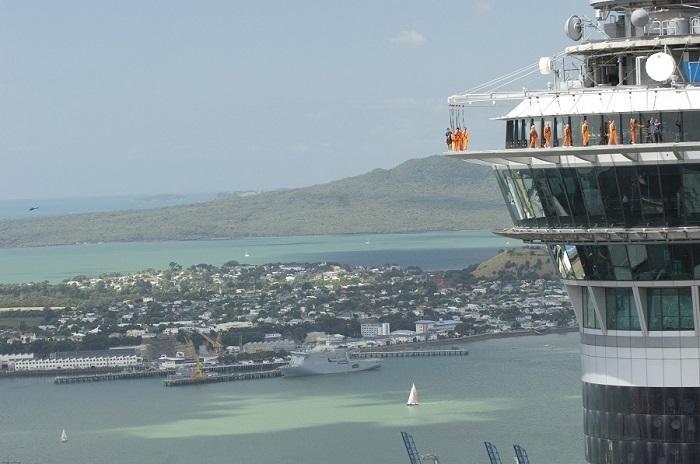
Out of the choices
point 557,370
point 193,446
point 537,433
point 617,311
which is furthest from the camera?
point 557,370

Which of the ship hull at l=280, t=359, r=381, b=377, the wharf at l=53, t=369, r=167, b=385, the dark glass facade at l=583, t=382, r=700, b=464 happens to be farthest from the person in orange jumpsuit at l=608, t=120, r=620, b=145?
the wharf at l=53, t=369, r=167, b=385

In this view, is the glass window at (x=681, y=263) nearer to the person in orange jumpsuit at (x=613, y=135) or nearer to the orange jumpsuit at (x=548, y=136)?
the person in orange jumpsuit at (x=613, y=135)

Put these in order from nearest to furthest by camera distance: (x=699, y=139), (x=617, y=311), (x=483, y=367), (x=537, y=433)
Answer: (x=699, y=139) < (x=617, y=311) < (x=537, y=433) < (x=483, y=367)

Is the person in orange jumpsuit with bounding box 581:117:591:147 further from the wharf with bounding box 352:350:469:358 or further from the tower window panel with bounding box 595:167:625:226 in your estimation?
the wharf with bounding box 352:350:469:358

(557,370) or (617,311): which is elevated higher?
(617,311)

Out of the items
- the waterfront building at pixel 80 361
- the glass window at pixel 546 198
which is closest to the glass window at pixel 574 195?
the glass window at pixel 546 198

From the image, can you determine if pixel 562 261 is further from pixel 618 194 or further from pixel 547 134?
pixel 547 134

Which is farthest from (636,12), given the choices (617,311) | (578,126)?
(617,311)

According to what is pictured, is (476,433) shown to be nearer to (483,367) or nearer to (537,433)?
(537,433)
